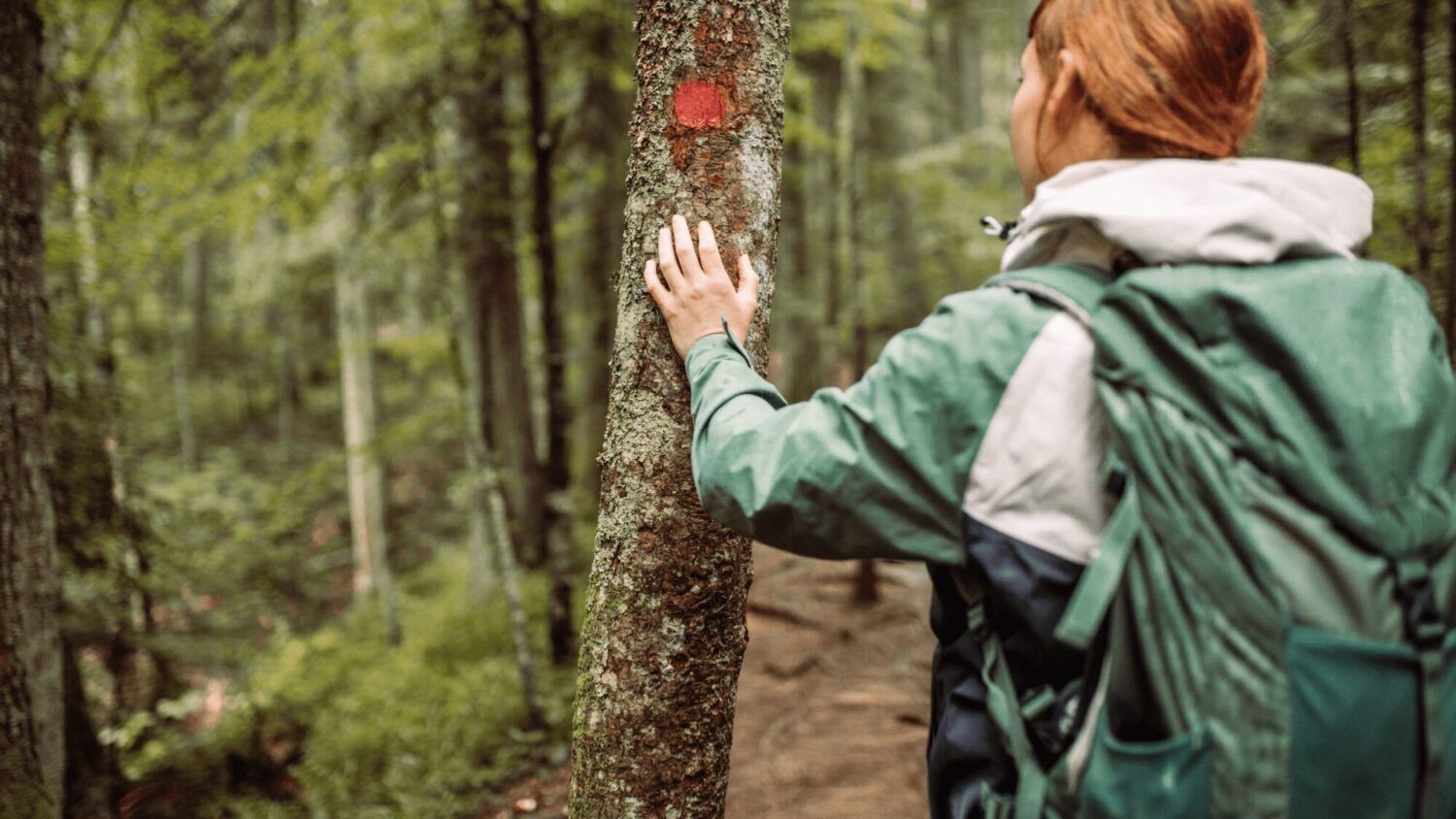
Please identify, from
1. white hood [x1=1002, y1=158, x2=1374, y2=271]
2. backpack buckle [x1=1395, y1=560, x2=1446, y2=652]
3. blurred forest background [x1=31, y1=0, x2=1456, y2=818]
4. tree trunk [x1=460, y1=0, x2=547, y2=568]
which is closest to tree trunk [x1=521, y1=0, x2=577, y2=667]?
blurred forest background [x1=31, y1=0, x2=1456, y2=818]

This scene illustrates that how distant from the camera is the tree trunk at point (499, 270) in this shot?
273 inches

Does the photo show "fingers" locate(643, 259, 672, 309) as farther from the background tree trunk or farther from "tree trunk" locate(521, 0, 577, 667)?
the background tree trunk

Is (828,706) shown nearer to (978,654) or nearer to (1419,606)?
(978,654)

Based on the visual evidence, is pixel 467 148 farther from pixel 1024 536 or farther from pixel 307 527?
pixel 307 527

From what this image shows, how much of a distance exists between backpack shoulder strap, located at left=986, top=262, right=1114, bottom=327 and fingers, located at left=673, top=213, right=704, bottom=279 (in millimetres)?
730

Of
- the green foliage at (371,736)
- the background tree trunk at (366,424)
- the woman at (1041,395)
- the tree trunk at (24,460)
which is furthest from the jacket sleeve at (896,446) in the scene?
the background tree trunk at (366,424)

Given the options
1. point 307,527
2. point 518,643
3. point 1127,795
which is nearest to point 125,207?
point 518,643

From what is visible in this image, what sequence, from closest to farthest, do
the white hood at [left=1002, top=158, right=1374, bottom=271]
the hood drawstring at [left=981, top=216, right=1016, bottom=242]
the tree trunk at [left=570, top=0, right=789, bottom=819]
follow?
the white hood at [left=1002, top=158, right=1374, bottom=271], the hood drawstring at [left=981, top=216, right=1016, bottom=242], the tree trunk at [left=570, top=0, right=789, bottom=819]

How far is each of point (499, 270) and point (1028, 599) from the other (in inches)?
348

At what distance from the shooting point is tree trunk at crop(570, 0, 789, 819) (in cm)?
188

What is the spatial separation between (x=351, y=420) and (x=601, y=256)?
5.09 meters

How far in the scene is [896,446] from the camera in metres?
1.26

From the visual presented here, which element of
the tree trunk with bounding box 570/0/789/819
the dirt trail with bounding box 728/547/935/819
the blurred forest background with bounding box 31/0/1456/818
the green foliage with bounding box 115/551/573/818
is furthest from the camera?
the blurred forest background with bounding box 31/0/1456/818

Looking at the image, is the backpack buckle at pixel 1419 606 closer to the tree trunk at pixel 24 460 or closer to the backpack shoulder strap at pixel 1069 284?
the backpack shoulder strap at pixel 1069 284
